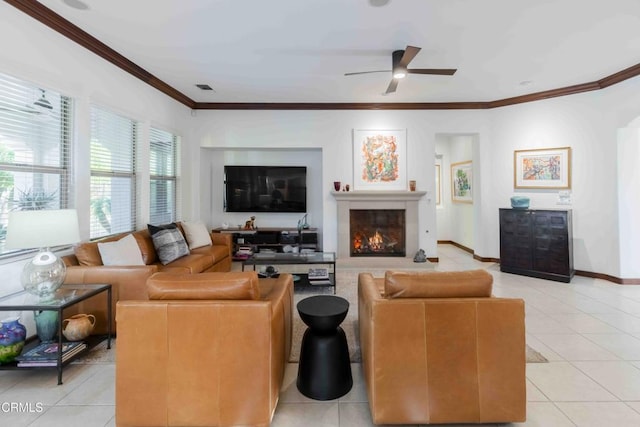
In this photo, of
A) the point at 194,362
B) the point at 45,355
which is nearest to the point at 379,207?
the point at 194,362

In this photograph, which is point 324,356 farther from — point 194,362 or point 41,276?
point 41,276

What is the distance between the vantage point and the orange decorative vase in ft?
8.71

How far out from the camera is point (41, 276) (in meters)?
2.51

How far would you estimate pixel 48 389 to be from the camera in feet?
7.38

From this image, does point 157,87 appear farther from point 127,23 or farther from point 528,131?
point 528,131

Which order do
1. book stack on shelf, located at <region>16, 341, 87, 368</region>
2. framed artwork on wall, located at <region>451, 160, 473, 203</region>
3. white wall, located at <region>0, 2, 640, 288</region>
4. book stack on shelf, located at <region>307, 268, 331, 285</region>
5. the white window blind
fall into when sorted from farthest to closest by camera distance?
framed artwork on wall, located at <region>451, 160, 473, 203</region>, book stack on shelf, located at <region>307, 268, 331, 285</region>, the white window blind, white wall, located at <region>0, 2, 640, 288</region>, book stack on shelf, located at <region>16, 341, 87, 368</region>

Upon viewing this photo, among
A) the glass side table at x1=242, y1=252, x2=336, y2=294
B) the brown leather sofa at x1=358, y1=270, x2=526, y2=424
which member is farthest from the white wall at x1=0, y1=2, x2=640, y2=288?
the brown leather sofa at x1=358, y1=270, x2=526, y2=424

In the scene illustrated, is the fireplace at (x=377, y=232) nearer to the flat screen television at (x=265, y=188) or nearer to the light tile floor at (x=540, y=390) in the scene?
the flat screen television at (x=265, y=188)

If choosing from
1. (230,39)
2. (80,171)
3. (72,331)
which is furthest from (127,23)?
(72,331)

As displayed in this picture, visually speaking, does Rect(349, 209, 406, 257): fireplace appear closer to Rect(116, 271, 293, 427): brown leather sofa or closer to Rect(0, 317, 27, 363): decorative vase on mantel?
Rect(116, 271, 293, 427): brown leather sofa

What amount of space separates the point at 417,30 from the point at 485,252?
430cm

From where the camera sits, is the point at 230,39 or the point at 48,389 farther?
the point at 230,39

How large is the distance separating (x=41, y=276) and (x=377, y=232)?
4.95m

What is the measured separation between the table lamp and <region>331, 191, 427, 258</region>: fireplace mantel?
4.13m
